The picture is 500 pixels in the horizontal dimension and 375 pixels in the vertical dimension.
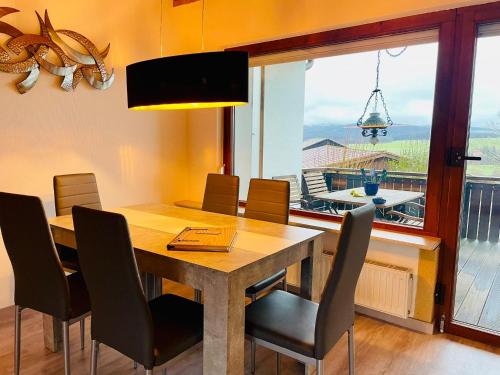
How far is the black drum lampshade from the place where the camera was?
76.9 inches

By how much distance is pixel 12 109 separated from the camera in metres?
2.88

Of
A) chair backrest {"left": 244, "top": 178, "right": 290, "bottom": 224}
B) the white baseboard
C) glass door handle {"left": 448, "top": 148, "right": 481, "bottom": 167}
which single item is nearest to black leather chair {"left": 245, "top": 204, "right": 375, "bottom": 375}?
chair backrest {"left": 244, "top": 178, "right": 290, "bottom": 224}

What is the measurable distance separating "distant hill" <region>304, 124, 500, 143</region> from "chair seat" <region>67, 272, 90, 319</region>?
2372 millimetres

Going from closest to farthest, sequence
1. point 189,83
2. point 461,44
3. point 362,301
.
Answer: point 189,83
point 461,44
point 362,301

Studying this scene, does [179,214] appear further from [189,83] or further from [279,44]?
[279,44]

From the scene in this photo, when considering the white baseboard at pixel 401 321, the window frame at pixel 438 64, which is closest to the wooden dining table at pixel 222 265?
the white baseboard at pixel 401 321

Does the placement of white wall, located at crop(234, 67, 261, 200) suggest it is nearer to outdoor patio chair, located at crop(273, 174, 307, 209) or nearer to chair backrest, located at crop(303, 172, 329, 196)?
outdoor patio chair, located at crop(273, 174, 307, 209)

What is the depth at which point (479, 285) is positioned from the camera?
2.74 m

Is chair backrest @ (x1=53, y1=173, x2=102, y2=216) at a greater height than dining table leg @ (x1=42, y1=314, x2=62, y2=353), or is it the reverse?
chair backrest @ (x1=53, y1=173, x2=102, y2=216)

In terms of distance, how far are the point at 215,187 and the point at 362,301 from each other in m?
1.49

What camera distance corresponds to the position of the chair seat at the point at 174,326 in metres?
1.56

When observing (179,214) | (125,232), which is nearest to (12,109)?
(179,214)

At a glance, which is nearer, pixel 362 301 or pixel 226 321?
pixel 226 321

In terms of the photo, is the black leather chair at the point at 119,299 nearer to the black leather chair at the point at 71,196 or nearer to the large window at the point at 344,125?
the black leather chair at the point at 71,196
